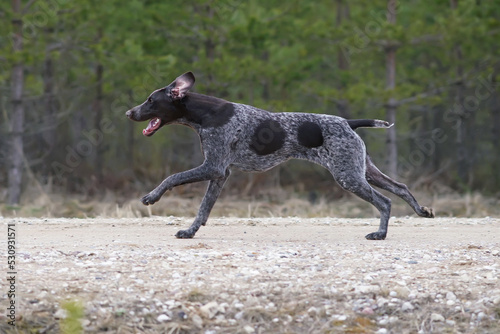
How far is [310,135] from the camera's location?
8180 mm

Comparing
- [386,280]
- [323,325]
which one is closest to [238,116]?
[386,280]

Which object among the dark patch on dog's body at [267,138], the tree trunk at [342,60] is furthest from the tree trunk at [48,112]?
the dark patch on dog's body at [267,138]

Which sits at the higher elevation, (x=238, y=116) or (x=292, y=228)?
(x=238, y=116)

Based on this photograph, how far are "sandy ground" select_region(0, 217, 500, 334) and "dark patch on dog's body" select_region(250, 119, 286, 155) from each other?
1.05 meters

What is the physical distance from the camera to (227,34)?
18.5m

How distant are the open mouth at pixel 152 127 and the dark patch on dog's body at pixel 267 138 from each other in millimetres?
1018

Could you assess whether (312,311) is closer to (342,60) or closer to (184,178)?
(184,178)

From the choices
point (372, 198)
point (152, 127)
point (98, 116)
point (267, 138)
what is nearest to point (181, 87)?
point (152, 127)

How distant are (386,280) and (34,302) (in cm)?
259

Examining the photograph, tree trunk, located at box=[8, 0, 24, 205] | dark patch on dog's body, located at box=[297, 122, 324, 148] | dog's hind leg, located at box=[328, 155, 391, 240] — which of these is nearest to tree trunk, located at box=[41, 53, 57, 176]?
tree trunk, located at box=[8, 0, 24, 205]

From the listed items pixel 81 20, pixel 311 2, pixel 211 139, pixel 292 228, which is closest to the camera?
pixel 211 139

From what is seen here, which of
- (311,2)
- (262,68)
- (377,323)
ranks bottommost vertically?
(377,323)

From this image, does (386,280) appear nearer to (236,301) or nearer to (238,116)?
(236,301)

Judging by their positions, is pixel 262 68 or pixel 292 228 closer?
pixel 292 228
